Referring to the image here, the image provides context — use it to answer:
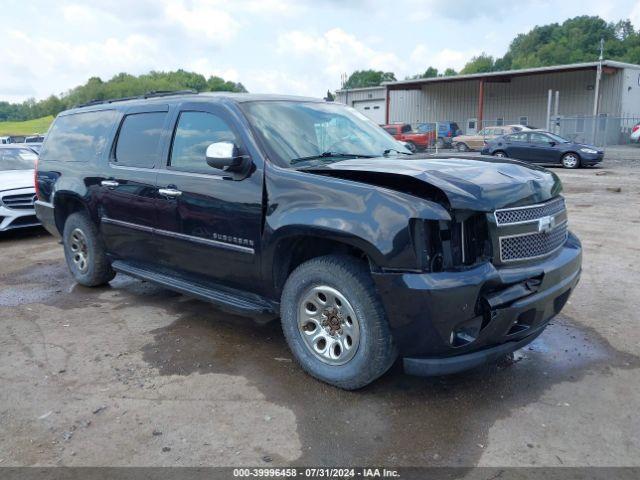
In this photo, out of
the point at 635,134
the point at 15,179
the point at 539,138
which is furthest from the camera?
the point at 635,134

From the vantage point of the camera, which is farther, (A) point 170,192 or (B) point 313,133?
(A) point 170,192

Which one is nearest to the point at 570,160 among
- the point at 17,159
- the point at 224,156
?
the point at 17,159

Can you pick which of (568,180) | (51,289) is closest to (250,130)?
(51,289)

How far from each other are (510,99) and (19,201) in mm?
38201

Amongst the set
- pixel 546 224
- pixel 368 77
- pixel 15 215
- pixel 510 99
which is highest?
pixel 368 77

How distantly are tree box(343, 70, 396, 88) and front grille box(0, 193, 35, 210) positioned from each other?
321 ft

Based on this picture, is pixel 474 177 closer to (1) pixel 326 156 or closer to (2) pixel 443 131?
(1) pixel 326 156

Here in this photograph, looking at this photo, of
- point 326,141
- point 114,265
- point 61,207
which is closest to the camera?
point 326,141

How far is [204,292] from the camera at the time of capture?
4.38m

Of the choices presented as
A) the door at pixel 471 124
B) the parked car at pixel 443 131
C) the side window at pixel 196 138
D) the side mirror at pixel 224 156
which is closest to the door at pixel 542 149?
the parked car at pixel 443 131

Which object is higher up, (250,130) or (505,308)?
(250,130)

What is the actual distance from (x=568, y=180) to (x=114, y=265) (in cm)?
1420

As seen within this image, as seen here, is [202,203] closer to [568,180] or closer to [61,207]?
[61,207]

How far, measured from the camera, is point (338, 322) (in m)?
3.47
